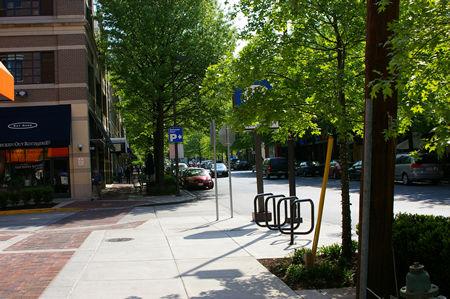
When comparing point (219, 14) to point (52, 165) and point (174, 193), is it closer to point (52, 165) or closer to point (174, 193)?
point (174, 193)

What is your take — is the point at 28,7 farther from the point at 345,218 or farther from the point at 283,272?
the point at 345,218

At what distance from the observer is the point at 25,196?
18172mm

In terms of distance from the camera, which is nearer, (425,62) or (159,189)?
(425,62)

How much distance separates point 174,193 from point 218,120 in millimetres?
5152

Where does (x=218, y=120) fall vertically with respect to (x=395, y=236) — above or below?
above

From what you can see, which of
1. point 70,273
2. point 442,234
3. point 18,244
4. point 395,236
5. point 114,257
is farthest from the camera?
point 18,244

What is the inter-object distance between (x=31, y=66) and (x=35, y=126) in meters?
3.48

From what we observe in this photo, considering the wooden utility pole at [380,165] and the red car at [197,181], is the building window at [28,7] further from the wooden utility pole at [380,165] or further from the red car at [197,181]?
the wooden utility pole at [380,165]

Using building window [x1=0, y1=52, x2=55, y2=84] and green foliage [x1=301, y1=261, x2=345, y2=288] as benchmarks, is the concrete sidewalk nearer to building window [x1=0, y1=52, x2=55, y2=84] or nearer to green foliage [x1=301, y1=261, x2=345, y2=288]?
green foliage [x1=301, y1=261, x2=345, y2=288]

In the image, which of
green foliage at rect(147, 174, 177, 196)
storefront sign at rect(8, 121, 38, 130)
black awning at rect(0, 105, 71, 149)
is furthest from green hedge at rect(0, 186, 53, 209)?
green foliage at rect(147, 174, 177, 196)

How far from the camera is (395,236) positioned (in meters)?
5.11

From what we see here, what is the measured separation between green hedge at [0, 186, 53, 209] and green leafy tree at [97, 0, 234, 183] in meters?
7.70

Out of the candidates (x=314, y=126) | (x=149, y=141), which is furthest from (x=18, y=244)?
(x=149, y=141)

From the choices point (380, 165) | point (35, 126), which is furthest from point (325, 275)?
point (35, 126)
